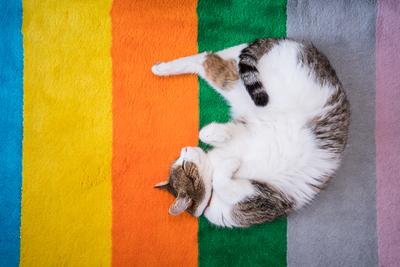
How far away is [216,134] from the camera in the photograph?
4.86 feet

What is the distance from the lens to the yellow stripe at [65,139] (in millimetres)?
1680

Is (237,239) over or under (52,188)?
under

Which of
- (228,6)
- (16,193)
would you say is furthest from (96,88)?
(228,6)

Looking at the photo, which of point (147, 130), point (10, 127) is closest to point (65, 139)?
point (10, 127)

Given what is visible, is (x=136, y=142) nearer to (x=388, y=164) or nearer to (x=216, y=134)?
(x=216, y=134)

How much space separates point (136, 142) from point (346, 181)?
1.12 metres

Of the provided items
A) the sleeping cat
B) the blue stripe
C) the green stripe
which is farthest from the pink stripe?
the blue stripe

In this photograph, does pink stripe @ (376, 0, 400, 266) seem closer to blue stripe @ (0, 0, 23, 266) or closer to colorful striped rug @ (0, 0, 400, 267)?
colorful striped rug @ (0, 0, 400, 267)

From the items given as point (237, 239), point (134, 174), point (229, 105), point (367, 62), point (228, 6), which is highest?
point (228, 6)

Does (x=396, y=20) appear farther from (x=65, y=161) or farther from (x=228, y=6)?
(x=65, y=161)

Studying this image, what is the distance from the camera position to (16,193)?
168 centimetres

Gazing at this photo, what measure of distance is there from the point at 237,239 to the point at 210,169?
452mm

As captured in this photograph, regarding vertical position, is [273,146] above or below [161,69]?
below

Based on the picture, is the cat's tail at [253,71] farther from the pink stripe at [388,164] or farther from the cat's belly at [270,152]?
the pink stripe at [388,164]
